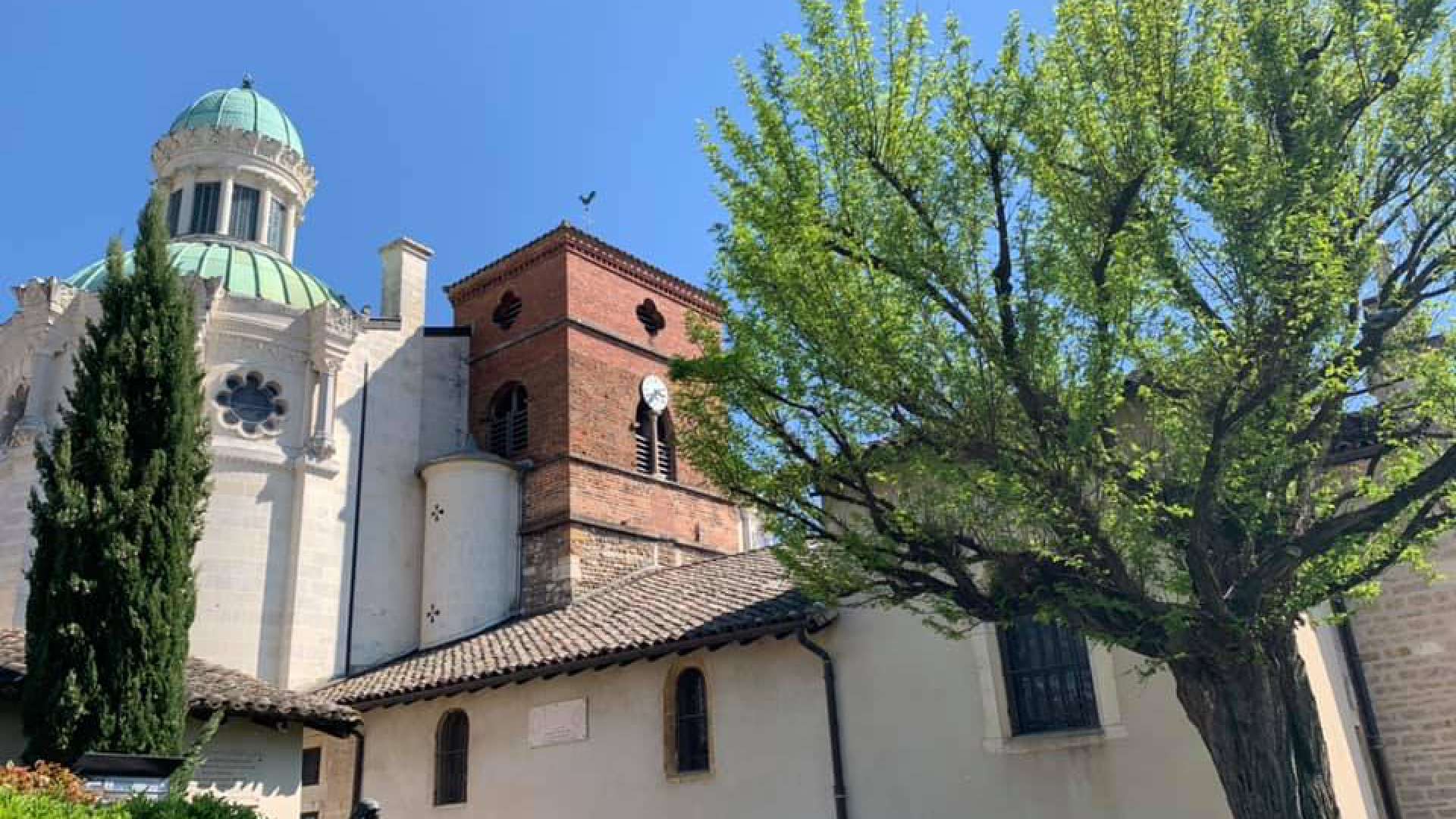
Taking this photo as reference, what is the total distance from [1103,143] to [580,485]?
14.6 meters

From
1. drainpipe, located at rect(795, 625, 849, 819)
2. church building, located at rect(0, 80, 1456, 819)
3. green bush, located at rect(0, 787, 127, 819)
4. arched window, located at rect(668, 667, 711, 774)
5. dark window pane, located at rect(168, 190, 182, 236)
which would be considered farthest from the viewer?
dark window pane, located at rect(168, 190, 182, 236)

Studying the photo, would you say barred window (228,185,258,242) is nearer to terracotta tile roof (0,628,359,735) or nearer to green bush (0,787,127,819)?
terracotta tile roof (0,628,359,735)

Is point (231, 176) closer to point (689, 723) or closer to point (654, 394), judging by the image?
point (654, 394)

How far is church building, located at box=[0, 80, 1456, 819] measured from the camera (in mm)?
12297

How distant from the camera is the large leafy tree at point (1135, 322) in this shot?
304 inches

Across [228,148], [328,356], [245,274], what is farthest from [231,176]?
[328,356]

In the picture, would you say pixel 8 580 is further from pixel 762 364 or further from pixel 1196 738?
pixel 1196 738

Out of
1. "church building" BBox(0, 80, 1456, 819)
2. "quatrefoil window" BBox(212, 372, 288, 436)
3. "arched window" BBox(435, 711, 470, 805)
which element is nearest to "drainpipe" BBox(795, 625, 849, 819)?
"church building" BBox(0, 80, 1456, 819)

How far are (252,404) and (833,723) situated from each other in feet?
43.7

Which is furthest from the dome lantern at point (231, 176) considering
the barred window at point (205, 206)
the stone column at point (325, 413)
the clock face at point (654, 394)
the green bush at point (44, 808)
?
the green bush at point (44, 808)

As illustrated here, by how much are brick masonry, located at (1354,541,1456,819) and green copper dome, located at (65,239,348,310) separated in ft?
63.6

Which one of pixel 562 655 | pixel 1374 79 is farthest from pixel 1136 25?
pixel 562 655

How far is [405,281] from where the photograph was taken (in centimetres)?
2391

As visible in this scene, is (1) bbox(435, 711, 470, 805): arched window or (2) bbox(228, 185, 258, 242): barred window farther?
(2) bbox(228, 185, 258, 242): barred window
